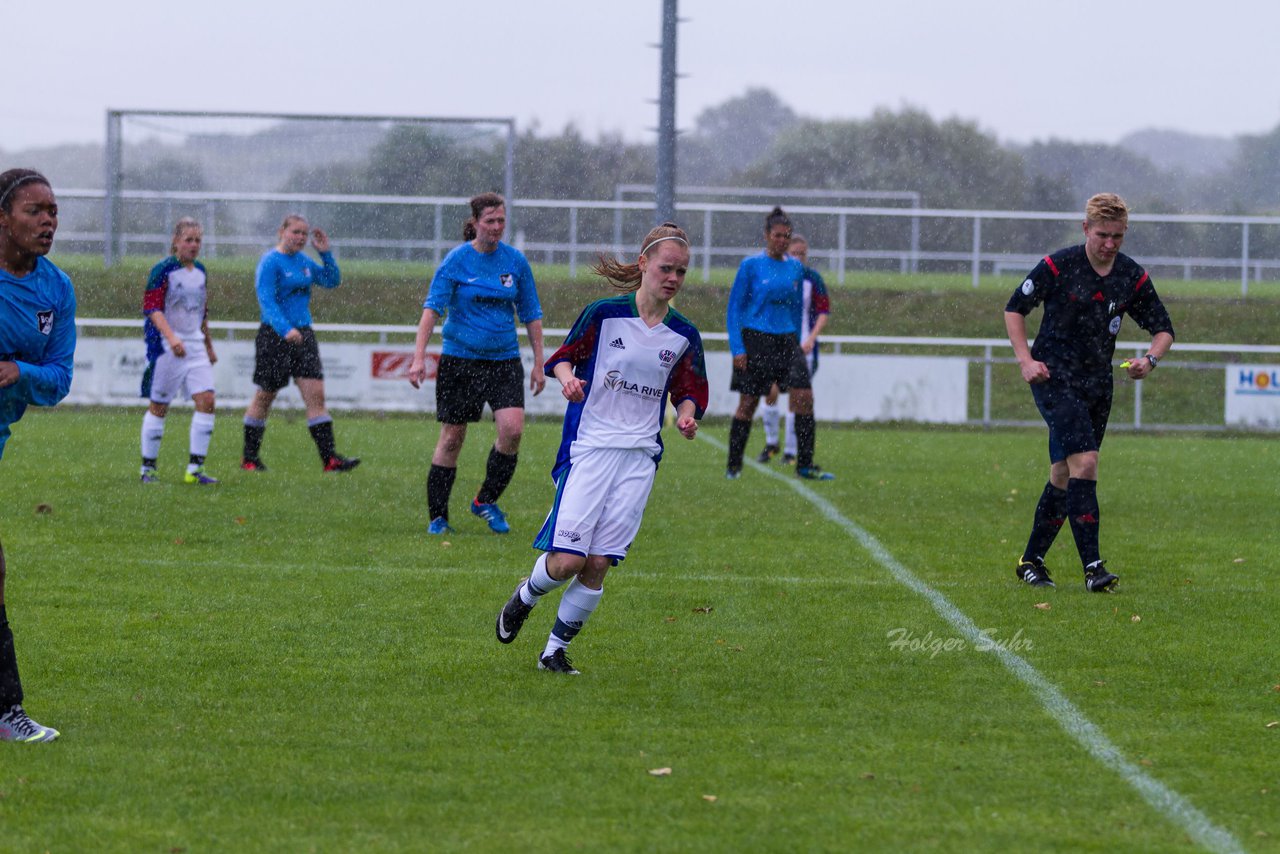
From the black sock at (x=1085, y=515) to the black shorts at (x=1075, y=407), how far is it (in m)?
0.18

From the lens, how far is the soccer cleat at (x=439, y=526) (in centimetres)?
1003

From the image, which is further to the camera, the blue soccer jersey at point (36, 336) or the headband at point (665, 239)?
the headband at point (665, 239)

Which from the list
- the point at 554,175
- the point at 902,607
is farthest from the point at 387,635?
the point at 554,175

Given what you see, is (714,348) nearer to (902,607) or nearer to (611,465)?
(902,607)

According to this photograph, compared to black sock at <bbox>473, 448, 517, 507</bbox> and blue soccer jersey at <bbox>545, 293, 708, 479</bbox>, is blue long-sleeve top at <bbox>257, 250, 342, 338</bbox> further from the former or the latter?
blue soccer jersey at <bbox>545, 293, 708, 479</bbox>

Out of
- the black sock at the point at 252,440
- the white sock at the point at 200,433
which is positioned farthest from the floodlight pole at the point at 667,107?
the white sock at the point at 200,433

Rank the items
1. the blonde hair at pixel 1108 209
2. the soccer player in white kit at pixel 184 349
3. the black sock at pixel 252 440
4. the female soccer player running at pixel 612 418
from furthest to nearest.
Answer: the black sock at pixel 252 440, the soccer player in white kit at pixel 184 349, the blonde hair at pixel 1108 209, the female soccer player running at pixel 612 418

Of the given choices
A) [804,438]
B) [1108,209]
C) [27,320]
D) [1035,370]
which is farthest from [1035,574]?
[804,438]

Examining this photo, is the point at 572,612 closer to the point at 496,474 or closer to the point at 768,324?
the point at 496,474

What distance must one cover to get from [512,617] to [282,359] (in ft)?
23.8

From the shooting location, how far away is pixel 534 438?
1783 centimetres

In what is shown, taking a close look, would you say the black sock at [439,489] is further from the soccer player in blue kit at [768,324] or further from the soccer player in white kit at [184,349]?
the soccer player in blue kit at [768,324]

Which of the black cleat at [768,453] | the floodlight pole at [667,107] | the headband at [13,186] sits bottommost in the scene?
the black cleat at [768,453]

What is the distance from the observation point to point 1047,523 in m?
8.35
